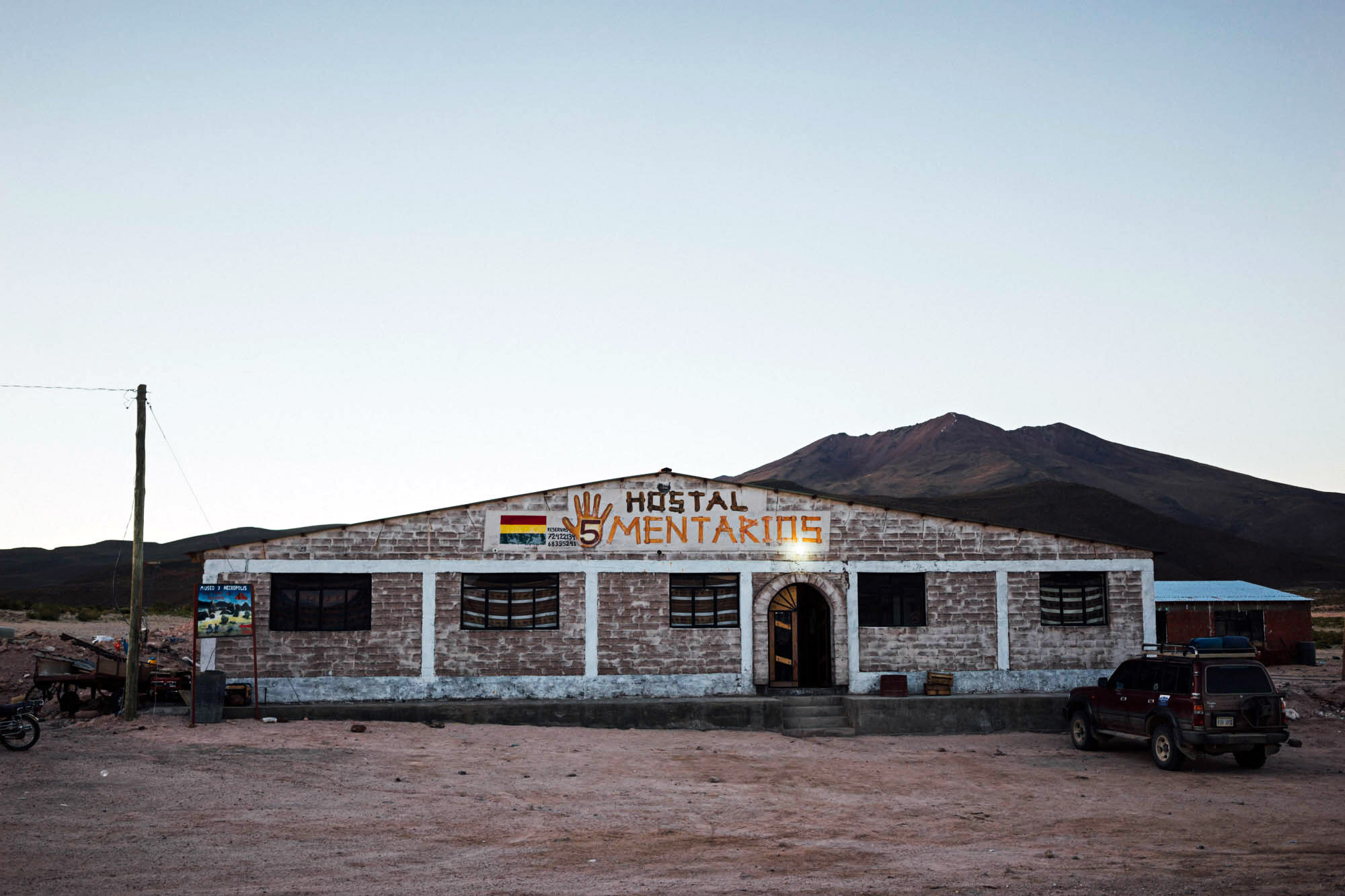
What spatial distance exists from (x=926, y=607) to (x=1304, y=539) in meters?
150

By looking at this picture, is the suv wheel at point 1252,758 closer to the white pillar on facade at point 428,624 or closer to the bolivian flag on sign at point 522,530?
the bolivian flag on sign at point 522,530

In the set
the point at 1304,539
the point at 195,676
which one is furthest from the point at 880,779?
the point at 1304,539

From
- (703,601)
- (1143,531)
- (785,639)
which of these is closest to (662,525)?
(703,601)

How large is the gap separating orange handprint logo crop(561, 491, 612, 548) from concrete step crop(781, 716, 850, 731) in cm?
585

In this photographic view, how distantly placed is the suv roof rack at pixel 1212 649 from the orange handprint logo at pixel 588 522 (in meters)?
11.7

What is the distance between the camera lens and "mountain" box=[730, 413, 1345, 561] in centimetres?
15375

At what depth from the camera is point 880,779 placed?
16.8 metres

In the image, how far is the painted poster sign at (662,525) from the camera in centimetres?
2345

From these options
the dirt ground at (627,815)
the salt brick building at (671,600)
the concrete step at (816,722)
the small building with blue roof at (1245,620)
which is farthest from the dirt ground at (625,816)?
the small building with blue roof at (1245,620)

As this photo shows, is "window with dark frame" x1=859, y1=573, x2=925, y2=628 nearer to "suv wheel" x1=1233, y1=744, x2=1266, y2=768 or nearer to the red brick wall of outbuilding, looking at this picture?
"suv wheel" x1=1233, y1=744, x2=1266, y2=768

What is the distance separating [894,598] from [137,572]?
16513 millimetres

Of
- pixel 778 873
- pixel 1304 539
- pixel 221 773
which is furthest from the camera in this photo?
pixel 1304 539

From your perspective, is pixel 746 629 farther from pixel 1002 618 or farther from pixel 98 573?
pixel 98 573

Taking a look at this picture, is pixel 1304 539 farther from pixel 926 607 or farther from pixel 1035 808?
pixel 1035 808
